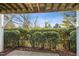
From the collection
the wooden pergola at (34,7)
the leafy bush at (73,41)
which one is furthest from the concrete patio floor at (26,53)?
the wooden pergola at (34,7)

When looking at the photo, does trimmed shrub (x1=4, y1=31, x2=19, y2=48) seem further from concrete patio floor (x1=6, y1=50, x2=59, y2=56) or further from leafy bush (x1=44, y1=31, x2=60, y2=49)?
leafy bush (x1=44, y1=31, x2=60, y2=49)

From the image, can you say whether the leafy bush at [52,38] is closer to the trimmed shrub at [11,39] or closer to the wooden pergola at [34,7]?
the wooden pergola at [34,7]

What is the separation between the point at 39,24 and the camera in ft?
14.6

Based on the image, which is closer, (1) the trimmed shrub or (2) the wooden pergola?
(2) the wooden pergola

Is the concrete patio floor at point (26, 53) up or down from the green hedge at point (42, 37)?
down

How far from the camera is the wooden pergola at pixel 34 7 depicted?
4295mm

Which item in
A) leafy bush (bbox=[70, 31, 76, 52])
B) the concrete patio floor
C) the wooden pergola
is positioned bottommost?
the concrete patio floor

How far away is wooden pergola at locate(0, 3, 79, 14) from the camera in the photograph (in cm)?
429

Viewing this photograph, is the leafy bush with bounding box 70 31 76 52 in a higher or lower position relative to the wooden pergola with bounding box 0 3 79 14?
lower

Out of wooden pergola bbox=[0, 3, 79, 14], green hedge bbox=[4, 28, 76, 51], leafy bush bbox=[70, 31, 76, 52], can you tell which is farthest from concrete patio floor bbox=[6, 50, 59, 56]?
wooden pergola bbox=[0, 3, 79, 14]

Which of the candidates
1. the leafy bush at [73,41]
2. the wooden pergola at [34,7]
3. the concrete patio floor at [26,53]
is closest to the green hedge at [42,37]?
the leafy bush at [73,41]

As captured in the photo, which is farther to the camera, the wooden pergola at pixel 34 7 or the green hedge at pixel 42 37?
the green hedge at pixel 42 37

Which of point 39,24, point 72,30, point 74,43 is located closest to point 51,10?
point 39,24

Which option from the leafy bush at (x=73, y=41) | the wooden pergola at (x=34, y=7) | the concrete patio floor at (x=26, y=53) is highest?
the wooden pergola at (x=34, y=7)
